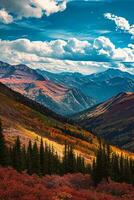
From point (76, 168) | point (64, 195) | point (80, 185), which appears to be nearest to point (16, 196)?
point (64, 195)

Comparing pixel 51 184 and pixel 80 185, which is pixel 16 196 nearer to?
pixel 51 184

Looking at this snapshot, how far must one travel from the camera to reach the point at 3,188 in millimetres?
48594

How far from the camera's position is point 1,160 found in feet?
300

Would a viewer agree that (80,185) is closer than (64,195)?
No

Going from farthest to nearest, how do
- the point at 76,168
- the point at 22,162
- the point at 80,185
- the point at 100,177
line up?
the point at 76,168, the point at 22,162, the point at 100,177, the point at 80,185

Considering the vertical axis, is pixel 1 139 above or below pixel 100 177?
above

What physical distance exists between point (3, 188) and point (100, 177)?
135 ft

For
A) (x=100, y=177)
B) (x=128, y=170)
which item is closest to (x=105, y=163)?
(x=100, y=177)

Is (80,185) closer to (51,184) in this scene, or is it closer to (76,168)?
(51,184)

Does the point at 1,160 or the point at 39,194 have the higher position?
the point at 1,160

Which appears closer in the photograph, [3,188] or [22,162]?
[3,188]

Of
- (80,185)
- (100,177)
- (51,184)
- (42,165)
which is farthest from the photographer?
(42,165)

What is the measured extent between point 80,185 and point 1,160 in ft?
70.1

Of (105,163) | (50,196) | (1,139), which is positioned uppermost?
(1,139)
